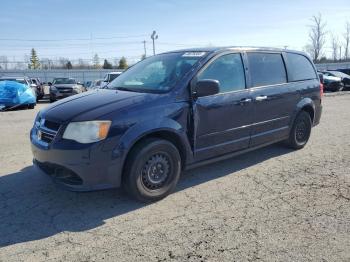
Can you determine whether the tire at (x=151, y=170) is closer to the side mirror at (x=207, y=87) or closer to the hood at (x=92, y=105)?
the hood at (x=92, y=105)

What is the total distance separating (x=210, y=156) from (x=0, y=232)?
107 inches

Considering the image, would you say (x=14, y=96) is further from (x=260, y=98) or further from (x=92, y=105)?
(x=260, y=98)

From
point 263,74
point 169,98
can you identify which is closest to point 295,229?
point 169,98

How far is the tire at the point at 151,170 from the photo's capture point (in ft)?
13.3

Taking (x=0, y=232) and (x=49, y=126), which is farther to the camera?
(x=49, y=126)

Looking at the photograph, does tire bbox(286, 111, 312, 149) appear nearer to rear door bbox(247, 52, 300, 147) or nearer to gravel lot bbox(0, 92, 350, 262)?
rear door bbox(247, 52, 300, 147)

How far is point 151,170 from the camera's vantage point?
4273 mm

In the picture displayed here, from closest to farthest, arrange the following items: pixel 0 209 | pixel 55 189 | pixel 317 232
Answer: pixel 317 232
pixel 0 209
pixel 55 189

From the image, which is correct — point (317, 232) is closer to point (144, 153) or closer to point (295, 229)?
point (295, 229)

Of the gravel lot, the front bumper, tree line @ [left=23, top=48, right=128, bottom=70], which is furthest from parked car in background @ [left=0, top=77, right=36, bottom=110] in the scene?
tree line @ [left=23, top=48, right=128, bottom=70]

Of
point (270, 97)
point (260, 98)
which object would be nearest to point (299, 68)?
point (270, 97)

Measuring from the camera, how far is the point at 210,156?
4914mm

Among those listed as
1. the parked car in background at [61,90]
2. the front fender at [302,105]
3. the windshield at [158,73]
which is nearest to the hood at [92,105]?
the windshield at [158,73]

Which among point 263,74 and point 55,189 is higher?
point 263,74
